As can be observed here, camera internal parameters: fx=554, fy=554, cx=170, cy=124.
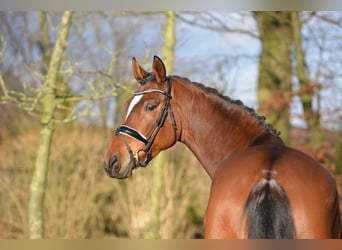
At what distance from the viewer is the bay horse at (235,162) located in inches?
97.3

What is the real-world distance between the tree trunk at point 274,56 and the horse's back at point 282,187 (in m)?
6.28

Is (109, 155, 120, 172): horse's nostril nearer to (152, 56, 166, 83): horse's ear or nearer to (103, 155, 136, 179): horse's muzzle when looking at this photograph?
(103, 155, 136, 179): horse's muzzle

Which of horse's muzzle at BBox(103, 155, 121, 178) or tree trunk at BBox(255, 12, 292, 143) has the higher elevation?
tree trunk at BBox(255, 12, 292, 143)

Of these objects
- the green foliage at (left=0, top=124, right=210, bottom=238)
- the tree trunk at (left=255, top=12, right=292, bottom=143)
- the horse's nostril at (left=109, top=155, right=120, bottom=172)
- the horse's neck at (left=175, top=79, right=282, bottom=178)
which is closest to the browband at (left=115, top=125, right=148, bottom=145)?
the horse's nostril at (left=109, top=155, right=120, bottom=172)

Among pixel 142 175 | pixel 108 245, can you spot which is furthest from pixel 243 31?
pixel 108 245

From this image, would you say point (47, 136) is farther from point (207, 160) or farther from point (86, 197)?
point (207, 160)

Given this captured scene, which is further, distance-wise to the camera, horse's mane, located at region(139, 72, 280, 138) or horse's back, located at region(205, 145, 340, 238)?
horse's mane, located at region(139, 72, 280, 138)

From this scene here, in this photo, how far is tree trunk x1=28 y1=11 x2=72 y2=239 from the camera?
598 cm

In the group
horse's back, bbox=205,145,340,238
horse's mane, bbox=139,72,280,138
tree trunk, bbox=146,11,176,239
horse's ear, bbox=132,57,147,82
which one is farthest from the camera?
tree trunk, bbox=146,11,176,239

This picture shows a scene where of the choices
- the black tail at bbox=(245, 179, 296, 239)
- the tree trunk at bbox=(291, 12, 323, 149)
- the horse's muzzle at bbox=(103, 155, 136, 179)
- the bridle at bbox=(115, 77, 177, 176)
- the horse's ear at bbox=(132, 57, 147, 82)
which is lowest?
the black tail at bbox=(245, 179, 296, 239)

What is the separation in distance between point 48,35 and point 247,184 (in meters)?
8.55

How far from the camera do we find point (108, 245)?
9.78 feet

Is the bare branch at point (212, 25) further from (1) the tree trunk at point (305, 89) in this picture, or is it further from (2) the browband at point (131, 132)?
(2) the browband at point (131, 132)

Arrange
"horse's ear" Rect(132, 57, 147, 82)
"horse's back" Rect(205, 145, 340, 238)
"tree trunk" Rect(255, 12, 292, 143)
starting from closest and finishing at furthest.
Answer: "horse's back" Rect(205, 145, 340, 238) < "horse's ear" Rect(132, 57, 147, 82) < "tree trunk" Rect(255, 12, 292, 143)
